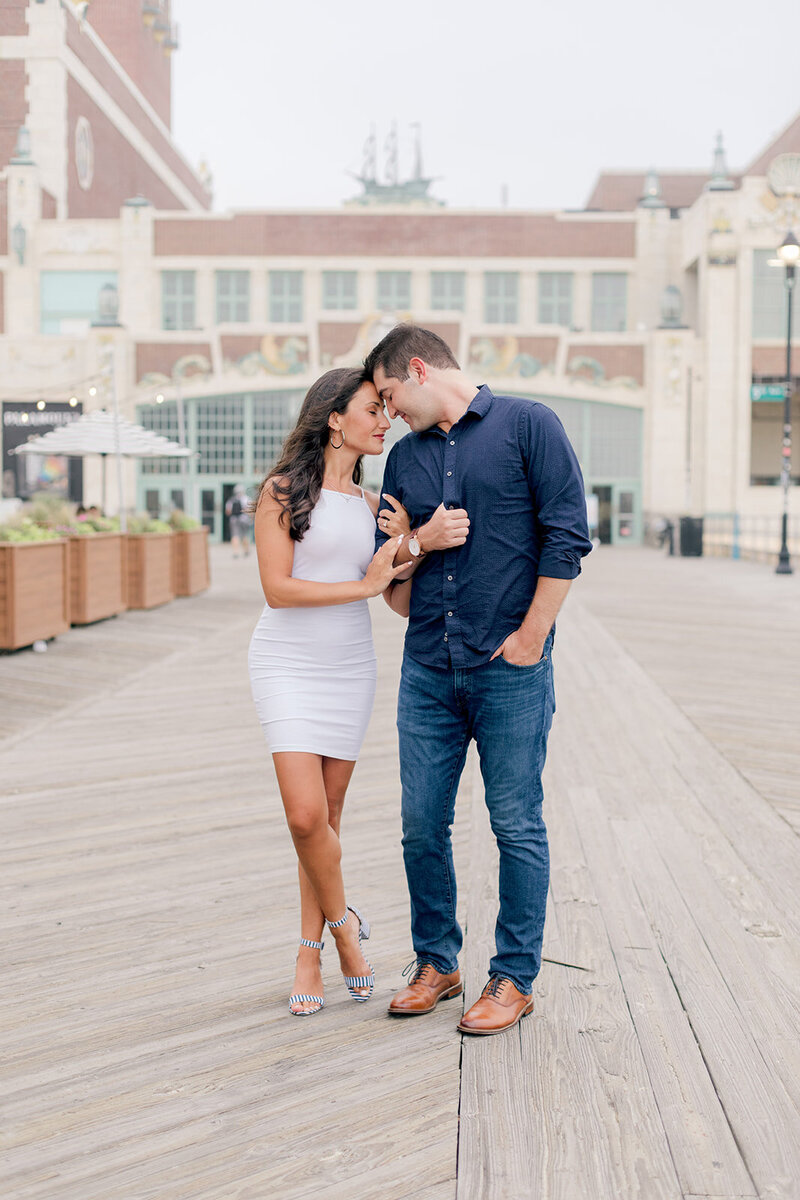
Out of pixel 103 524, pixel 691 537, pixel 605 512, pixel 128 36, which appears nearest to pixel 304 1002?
pixel 103 524

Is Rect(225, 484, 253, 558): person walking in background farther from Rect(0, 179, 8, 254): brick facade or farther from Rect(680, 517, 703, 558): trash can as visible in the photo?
Rect(0, 179, 8, 254): brick facade

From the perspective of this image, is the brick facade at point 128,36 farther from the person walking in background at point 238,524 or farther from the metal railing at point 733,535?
the metal railing at point 733,535

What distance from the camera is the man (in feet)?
10.5

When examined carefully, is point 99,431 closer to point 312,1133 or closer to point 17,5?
point 17,5

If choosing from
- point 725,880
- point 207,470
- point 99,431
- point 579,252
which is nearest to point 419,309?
point 579,252

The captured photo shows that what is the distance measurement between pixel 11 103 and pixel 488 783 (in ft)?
143

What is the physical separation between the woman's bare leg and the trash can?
2927cm

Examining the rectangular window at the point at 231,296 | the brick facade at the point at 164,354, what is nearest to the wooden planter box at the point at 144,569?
the brick facade at the point at 164,354

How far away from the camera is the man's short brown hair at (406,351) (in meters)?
3.22

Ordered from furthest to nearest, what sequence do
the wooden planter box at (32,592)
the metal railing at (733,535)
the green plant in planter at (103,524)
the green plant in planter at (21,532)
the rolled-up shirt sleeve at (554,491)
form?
the metal railing at (733,535) → the green plant in planter at (103,524) → the green plant in planter at (21,532) → the wooden planter box at (32,592) → the rolled-up shirt sleeve at (554,491)

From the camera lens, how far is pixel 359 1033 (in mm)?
3277

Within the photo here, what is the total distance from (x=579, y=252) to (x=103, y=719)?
38.7 meters

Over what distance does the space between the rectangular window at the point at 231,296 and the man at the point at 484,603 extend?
41.8 metres

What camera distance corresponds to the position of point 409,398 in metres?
3.25
